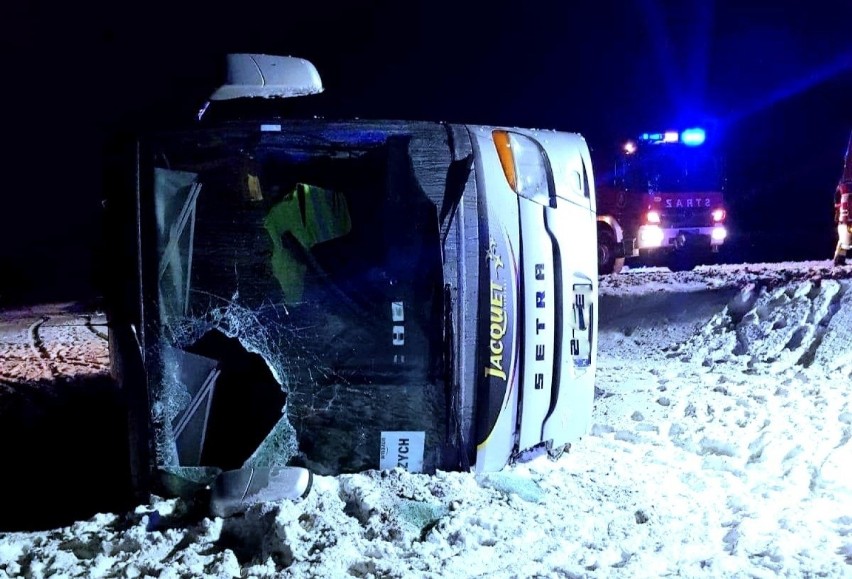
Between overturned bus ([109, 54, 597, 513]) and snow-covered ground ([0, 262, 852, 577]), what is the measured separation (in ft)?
0.73

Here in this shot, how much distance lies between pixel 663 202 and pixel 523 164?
1031cm

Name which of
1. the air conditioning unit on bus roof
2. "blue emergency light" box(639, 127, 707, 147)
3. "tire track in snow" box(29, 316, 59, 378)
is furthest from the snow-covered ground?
"blue emergency light" box(639, 127, 707, 147)

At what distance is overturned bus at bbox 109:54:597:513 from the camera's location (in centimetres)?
356

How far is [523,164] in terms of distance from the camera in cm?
390

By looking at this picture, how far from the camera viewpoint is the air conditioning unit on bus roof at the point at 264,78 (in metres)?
3.63

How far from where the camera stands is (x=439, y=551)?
3475mm

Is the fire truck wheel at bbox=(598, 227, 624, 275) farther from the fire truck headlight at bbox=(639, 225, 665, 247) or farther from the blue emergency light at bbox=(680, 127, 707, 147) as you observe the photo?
the blue emergency light at bbox=(680, 127, 707, 147)

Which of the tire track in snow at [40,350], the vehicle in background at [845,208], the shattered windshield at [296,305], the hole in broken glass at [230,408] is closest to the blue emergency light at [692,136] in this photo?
the vehicle in background at [845,208]

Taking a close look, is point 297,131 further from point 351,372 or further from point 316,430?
point 316,430

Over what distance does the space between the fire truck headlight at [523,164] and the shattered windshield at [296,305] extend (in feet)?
1.62

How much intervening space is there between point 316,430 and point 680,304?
6552mm

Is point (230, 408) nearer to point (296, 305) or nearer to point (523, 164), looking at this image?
point (296, 305)

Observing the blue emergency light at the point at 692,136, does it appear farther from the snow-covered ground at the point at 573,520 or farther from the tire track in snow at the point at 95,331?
the tire track in snow at the point at 95,331

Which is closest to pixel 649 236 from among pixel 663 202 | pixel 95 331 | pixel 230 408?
pixel 663 202
